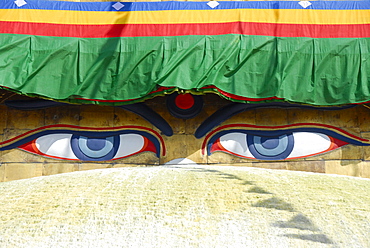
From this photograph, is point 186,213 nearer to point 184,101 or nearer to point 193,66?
point 193,66

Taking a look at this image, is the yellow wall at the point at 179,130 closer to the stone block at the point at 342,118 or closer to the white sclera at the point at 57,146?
the stone block at the point at 342,118

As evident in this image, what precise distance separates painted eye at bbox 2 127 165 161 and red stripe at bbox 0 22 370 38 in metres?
2.12

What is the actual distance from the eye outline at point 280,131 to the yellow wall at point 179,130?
0.30ft

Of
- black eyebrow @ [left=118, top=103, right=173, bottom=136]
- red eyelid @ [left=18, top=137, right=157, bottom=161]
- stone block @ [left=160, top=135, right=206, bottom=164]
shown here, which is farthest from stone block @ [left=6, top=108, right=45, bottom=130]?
stone block @ [left=160, top=135, right=206, bottom=164]

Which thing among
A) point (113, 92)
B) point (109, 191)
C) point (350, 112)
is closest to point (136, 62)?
point (113, 92)

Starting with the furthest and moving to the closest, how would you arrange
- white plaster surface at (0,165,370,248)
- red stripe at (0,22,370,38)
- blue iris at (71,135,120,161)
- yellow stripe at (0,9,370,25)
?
blue iris at (71,135,120,161) → yellow stripe at (0,9,370,25) → red stripe at (0,22,370,38) → white plaster surface at (0,165,370,248)

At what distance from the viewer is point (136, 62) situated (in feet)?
26.3

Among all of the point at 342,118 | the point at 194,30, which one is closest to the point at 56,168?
the point at 194,30

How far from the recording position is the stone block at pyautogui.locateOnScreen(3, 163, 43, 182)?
841 cm

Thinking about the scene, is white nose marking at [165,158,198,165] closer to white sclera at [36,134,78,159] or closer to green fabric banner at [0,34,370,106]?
green fabric banner at [0,34,370,106]

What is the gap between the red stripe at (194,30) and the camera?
27.0 feet

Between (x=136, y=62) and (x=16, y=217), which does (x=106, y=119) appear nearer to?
(x=136, y=62)

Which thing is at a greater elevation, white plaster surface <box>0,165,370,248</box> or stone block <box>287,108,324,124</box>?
stone block <box>287,108,324,124</box>

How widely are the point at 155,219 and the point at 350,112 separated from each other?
234 inches
